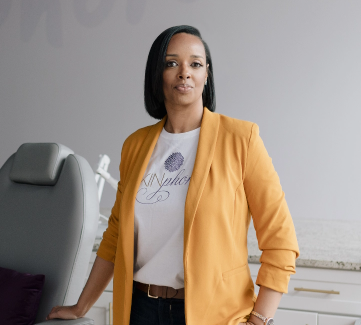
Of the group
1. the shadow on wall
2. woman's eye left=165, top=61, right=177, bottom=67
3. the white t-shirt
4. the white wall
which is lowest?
the white t-shirt

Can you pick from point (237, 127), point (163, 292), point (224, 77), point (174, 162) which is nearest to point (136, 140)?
point (174, 162)

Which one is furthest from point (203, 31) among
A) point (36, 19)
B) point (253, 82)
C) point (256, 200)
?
point (256, 200)

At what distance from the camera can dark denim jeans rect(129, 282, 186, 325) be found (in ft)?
2.97

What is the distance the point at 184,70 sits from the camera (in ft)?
3.13

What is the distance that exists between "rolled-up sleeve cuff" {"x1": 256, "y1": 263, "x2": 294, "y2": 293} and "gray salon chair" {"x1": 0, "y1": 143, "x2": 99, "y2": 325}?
24.6 inches

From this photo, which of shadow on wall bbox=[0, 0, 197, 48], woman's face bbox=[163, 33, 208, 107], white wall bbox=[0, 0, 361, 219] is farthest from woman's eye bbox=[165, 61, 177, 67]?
shadow on wall bbox=[0, 0, 197, 48]

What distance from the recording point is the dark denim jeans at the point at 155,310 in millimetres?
905

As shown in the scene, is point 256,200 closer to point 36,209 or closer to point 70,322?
point 70,322

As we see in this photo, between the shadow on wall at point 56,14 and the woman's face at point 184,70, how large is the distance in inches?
67.1

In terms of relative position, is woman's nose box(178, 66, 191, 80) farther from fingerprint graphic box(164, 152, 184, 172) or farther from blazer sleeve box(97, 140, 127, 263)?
blazer sleeve box(97, 140, 127, 263)

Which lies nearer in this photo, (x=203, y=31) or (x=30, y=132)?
(x=203, y=31)

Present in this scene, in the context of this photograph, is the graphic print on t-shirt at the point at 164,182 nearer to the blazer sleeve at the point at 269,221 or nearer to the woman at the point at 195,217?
the woman at the point at 195,217

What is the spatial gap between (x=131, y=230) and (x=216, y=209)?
21cm

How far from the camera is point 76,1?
2672 millimetres
